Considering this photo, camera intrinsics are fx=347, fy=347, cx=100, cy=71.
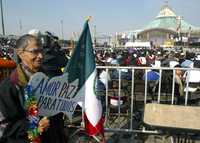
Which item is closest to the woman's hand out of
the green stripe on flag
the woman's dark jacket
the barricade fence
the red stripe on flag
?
the woman's dark jacket

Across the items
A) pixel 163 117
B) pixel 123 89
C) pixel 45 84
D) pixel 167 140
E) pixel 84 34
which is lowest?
pixel 167 140

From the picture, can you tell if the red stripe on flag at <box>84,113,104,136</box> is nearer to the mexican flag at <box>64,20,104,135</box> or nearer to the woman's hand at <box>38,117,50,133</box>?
the mexican flag at <box>64,20,104,135</box>

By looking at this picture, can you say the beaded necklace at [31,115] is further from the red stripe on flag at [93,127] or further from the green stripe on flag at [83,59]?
the red stripe on flag at [93,127]

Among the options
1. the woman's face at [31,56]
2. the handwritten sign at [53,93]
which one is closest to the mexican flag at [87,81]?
the handwritten sign at [53,93]

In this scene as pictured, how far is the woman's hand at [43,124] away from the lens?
277 centimetres

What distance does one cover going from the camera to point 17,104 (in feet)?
8.91

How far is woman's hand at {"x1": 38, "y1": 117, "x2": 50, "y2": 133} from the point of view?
2768 millimetres

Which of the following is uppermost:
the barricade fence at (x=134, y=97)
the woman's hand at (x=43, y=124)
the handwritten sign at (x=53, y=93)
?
the handwritten sign at (x=53, y=93)

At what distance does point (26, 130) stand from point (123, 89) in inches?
199

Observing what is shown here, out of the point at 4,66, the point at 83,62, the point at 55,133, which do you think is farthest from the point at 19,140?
the point at 4,66

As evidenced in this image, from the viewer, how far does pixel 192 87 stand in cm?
962

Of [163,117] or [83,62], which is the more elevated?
[83,62]

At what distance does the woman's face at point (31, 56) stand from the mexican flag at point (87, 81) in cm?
78

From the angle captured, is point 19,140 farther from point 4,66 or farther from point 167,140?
point 167,140
